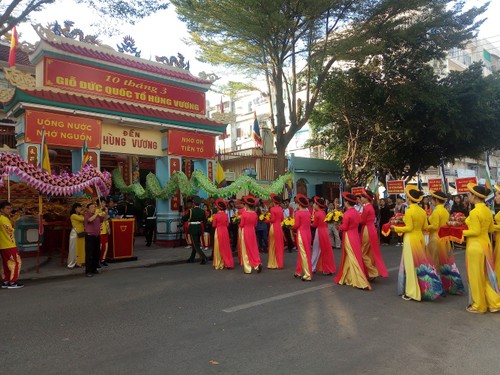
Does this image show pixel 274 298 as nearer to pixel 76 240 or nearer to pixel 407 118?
pixel 76 240

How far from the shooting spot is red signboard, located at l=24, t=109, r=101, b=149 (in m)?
10.5

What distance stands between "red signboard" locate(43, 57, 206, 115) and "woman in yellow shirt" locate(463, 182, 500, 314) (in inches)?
423

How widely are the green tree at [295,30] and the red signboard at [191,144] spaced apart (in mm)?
2831

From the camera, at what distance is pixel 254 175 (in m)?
18.1

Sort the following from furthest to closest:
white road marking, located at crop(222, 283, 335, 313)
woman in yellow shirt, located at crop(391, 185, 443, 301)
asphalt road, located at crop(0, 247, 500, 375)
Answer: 1. woman in yellow shirt, located at crop(391, 185, 443, 301)
2. white road marking, located at crop(222, 283, 335, 313)
3. asphalt road, located at crop(0, 247, 500, 375)

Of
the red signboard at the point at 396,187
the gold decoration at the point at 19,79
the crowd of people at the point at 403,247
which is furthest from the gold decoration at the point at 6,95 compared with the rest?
the red signboard at the point at 396,187

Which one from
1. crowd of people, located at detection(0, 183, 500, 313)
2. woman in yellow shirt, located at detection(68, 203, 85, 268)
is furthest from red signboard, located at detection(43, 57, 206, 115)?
woman in yellow shirt, located at detection(68, 203, 85, 268)

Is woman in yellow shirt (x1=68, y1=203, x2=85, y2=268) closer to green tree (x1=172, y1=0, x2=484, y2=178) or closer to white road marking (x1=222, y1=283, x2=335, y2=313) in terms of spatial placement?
white road marking (x1=222, y1=283, x2=335, y2=313)

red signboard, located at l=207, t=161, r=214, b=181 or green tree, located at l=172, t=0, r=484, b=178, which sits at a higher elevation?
green tree, located at l=172, t=0, r=484, b=178

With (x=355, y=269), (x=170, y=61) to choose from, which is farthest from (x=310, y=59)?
(x=355, y=269)

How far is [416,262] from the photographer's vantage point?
5.93 metres

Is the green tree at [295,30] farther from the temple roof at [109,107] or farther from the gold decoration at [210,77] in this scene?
the temple roof at [109,107]

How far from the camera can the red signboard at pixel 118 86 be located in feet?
37.5

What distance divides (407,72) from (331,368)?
18.3 m
